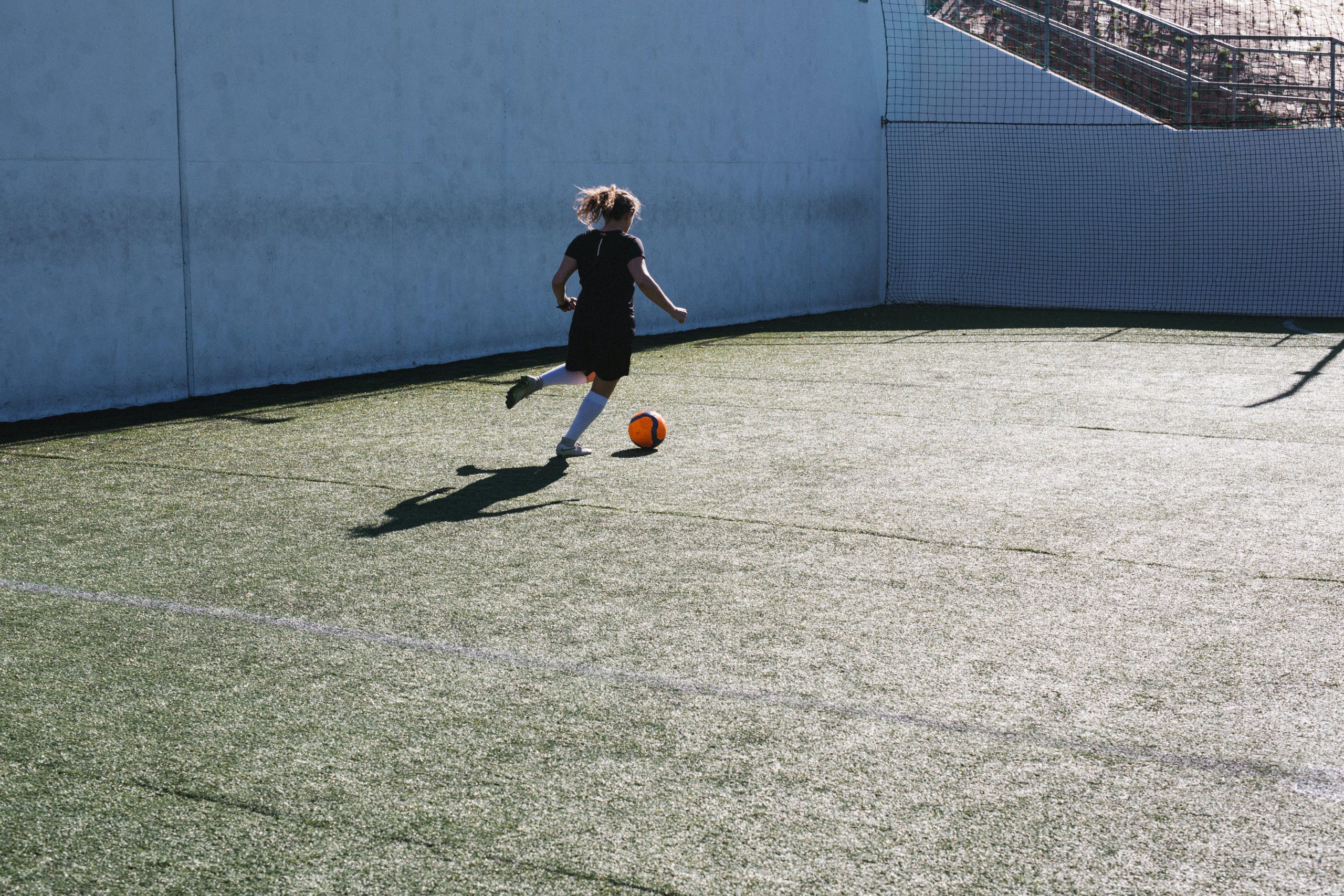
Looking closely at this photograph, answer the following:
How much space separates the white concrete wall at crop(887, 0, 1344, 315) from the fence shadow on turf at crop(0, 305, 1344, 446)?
24.1 inches

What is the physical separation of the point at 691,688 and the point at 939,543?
2.22m

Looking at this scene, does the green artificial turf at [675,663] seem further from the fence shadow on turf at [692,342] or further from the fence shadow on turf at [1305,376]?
the fence shadow on turf at [1305,376]

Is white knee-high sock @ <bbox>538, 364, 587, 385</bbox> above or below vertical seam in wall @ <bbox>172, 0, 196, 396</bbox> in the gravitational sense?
below

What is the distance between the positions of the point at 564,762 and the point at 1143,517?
3.98 meters

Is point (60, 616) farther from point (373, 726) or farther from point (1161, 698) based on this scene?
point (1161, 698)

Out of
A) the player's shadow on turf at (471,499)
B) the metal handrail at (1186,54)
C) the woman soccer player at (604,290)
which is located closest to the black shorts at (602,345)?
the woman soccer player at (604,290)

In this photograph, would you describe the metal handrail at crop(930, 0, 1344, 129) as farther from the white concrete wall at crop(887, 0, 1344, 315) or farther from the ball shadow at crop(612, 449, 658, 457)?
the ball shadow at crop(612, 449, 658, 457)

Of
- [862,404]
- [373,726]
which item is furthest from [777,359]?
[373,726]

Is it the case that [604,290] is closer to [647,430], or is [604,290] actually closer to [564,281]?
[564,281]

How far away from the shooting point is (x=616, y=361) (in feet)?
27.0

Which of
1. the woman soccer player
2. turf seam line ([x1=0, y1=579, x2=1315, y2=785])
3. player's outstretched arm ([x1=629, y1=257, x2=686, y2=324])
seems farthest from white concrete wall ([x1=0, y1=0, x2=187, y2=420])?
turf seam line ([x1=0, y1=579, x2=1315, y2=785])

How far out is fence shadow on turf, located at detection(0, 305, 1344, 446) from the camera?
32.4ft

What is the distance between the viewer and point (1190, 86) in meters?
20.5

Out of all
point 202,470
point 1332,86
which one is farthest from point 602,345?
point 1332,86
